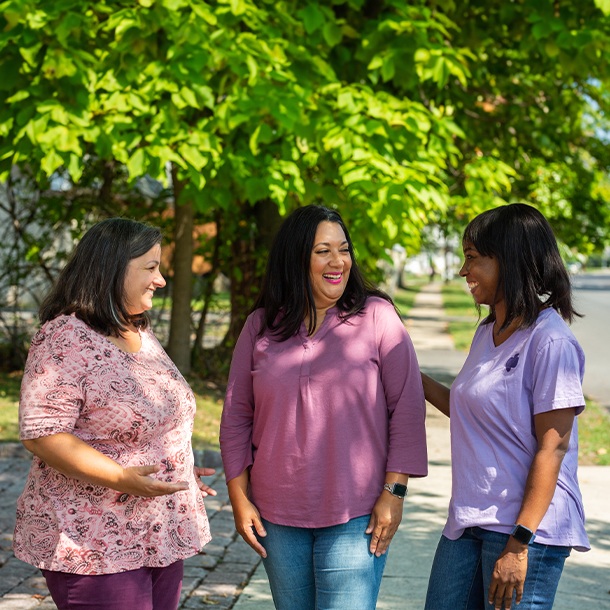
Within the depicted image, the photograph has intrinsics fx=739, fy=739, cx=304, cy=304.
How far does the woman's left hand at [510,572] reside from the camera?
6.71 feet

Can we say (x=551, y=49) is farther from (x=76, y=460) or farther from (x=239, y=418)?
(x=76, y=460)

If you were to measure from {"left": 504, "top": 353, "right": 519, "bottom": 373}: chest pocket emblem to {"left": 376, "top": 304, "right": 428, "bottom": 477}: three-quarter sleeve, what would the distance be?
29 centimetres

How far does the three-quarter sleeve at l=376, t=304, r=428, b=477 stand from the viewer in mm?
2285

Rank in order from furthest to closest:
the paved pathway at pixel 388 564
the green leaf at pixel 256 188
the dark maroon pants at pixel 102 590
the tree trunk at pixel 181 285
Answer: the tree trunk at pixel 181 285 → the green leaf at pixel 256 188 → the paved pathway at pixel 388 564 → the dark maroon pants at pixel 102 590

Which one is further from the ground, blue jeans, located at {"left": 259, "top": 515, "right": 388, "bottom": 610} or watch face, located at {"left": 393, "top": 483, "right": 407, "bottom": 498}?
watch face, located at {"left": 393, "top": 483, "right": 407, "bottom": 498}

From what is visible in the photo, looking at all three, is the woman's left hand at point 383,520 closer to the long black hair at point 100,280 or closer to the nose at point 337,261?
the nose at point 337,261

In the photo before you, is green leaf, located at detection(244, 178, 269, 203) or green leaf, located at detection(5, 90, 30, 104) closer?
green leaf, located at detection(5, 90, 30, 104)

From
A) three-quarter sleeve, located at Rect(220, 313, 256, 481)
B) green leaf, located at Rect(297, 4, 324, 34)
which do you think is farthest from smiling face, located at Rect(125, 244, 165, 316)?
green leaf, located at Rect(297, 4, 324, 34)

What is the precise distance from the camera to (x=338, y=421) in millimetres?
2281

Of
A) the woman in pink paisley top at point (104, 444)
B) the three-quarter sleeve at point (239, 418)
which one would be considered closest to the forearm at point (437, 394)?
the three-quarter sleeve at point (239, 418)

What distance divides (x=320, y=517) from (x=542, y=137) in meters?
8.72

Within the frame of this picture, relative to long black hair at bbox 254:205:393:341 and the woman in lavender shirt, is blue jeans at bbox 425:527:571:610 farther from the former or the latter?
long black hair at bbox 254:205:393:341

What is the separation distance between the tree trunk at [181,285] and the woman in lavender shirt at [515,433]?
7513 mm

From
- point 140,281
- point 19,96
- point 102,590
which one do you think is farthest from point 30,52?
point 102,590
